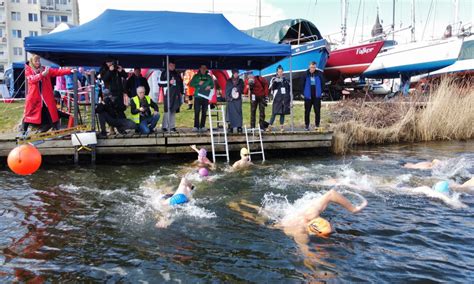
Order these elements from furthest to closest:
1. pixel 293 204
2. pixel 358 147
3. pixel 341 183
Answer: pixel 358 147
pixel 341 183
pixel 293 204

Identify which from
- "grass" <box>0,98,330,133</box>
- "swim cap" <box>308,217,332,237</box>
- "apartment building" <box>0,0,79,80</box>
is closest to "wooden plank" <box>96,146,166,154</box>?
"grass" <box>0,98,330,133</box>

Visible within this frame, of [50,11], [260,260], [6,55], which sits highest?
[50,11]

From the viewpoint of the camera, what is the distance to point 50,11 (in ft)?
213

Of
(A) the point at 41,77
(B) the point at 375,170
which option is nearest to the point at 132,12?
(A) the point at 41,77

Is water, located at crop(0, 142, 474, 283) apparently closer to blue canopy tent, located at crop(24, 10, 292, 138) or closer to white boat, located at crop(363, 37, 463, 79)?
blue canopy tent, located at crop(24, 10, 292, 138)

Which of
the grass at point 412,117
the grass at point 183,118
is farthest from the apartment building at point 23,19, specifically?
the grass at point 412,117

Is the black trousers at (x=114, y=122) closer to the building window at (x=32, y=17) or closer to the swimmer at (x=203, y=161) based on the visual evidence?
the swimmer at (x=203, y=161)

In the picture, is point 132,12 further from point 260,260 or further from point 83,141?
point 260,260

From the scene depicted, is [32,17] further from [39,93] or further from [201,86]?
[201,86]

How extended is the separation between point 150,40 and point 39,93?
9.83 ft

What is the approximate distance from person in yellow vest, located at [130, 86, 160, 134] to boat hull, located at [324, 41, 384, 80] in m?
15.3

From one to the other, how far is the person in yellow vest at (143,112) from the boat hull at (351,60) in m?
15.3

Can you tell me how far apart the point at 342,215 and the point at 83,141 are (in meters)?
6.52

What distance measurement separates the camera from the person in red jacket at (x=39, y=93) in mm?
9648
